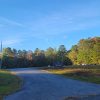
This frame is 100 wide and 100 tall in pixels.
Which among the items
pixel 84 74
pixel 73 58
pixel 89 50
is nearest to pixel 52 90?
pixel 84 74

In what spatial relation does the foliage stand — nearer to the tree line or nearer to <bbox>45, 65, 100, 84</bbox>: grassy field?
the tree line

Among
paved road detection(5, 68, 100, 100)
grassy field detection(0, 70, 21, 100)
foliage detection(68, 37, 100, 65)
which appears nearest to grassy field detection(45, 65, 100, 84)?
paved road detection(5, 68, 100, 100)

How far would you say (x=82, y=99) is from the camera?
21922 mm

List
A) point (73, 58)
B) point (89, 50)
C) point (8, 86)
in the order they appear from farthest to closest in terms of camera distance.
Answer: point (73, 58) → point (89, 50) → point (8, 86)

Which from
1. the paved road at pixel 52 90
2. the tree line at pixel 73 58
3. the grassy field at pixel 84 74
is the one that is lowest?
the paved road at pixel 52 90

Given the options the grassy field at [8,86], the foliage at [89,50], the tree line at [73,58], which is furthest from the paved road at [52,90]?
the tree line at [73,58]

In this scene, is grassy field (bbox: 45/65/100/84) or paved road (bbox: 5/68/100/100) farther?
grassy field (bbox: 45/65/100/84)

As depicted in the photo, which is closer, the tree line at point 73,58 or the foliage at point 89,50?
the foliage at point 89,50

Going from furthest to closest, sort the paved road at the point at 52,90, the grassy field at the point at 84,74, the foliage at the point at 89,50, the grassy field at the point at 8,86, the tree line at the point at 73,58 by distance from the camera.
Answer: the tree line at the point at 73,58
the foliage at the point at 89,50
the grassy field at the point at 84,74
the grassy field at the point at 8,86
the paved road at the point at 52,90

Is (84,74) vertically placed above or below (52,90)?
above

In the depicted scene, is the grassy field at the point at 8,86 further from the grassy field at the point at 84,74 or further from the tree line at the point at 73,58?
the tree line at the point at 73,58

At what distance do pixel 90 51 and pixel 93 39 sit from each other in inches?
353

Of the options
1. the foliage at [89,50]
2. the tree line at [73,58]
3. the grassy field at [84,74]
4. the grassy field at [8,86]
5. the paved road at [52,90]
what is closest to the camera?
the paved road at [52,90]

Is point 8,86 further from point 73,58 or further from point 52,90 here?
point 73,58
